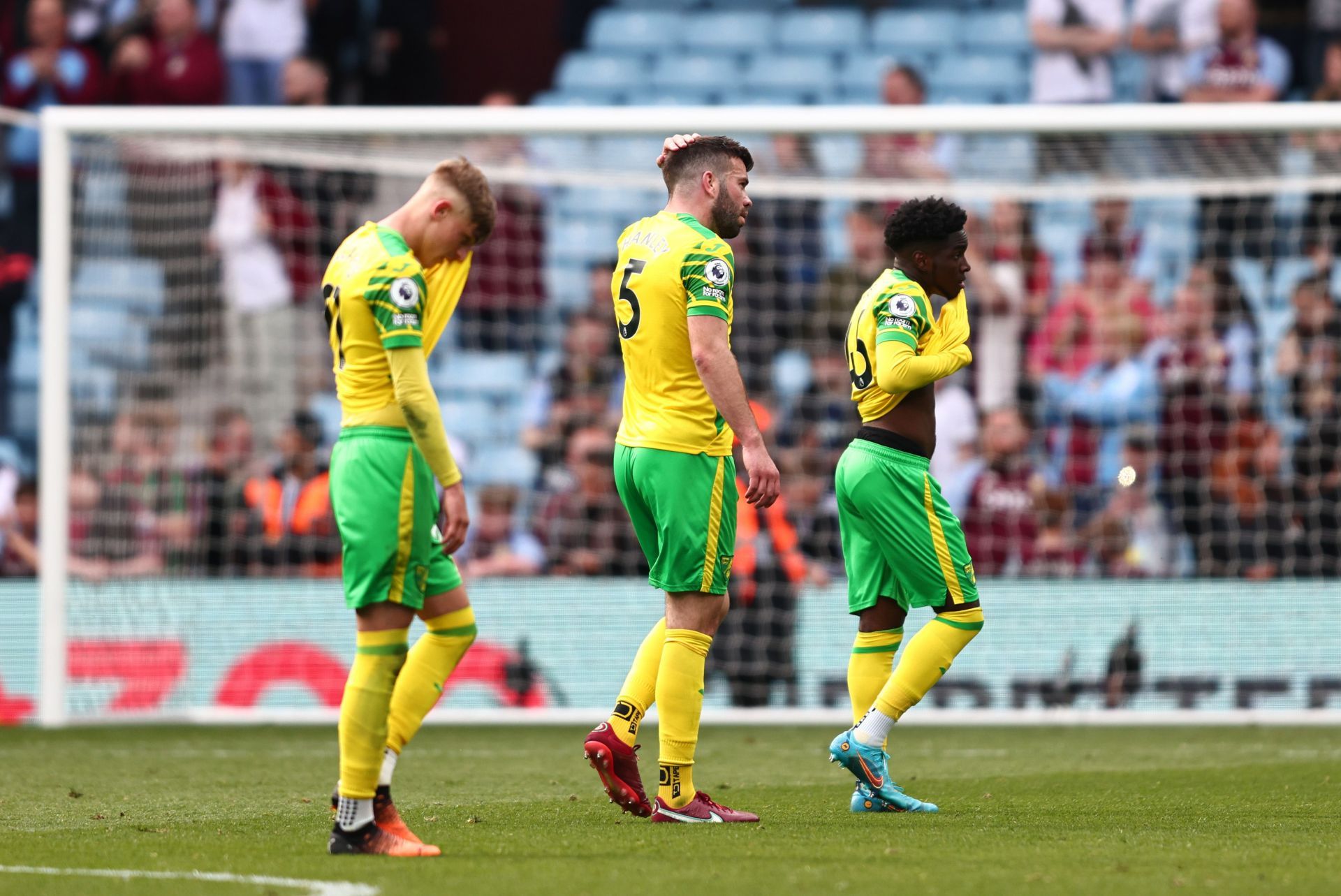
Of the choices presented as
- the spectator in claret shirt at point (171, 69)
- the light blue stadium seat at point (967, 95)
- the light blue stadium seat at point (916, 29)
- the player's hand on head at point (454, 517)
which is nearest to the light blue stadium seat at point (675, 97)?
Result: the light blue stadium seat at point (916, 29)

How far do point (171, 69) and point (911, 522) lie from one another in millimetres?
11637

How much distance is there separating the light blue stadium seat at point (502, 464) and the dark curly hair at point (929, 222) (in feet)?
22.5

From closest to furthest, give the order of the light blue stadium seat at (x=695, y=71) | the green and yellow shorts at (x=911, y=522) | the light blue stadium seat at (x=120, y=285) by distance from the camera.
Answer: the green and yellow shorts at (x=911, y=522) → the light blue stadium seat at (x=120, y=285) → the light blue stadium seat at (x=695, y=71)

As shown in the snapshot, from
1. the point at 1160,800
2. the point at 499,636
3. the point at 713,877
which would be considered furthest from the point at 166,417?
the point at 713,877

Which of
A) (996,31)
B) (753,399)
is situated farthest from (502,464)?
(996,31)

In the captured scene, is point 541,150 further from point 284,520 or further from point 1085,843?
point 1085,843

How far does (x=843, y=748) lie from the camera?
6543 millimetres

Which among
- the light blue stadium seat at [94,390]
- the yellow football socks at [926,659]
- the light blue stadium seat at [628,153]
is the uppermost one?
the light blue stadium seat at [628,153]

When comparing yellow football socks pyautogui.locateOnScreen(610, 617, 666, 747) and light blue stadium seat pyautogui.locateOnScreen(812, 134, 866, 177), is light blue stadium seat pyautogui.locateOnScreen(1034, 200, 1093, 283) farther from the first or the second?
yellow football socks pyautogui.locateOnScreen(610, 617, 666, 747)

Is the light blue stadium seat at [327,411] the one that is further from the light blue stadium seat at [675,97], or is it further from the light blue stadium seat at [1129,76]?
the light blue stadium seat at [1129,76]

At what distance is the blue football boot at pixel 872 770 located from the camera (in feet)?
21.5

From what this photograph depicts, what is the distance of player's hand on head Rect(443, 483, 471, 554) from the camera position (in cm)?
517

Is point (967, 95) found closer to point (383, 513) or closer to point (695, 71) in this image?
point (695, 71)

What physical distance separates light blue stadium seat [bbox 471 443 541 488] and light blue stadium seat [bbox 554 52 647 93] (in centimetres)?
479
